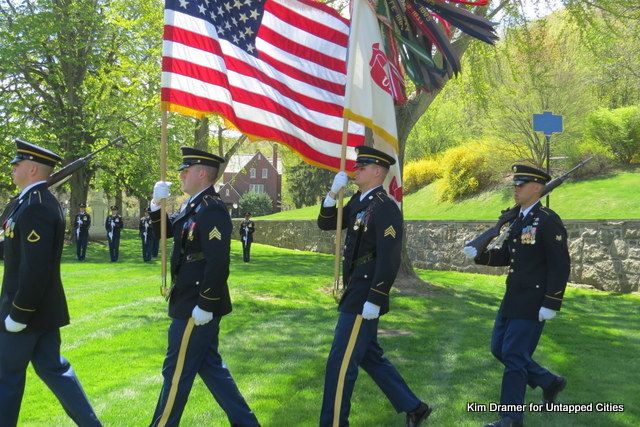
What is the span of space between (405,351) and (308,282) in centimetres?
641

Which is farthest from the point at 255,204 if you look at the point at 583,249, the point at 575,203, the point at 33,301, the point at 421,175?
the point at 33,301

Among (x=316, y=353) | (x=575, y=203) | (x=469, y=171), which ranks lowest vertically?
(x=316, y=353)

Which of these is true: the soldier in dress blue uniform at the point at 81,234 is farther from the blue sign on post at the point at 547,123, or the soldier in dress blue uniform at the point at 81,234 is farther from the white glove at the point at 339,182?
the white glove at the point at 339,182

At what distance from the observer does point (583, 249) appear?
13109mm

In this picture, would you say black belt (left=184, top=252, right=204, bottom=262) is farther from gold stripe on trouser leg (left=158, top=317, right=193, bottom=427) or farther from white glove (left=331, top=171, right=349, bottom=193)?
white glove (left=331, top=171, right=349, bottom=193)

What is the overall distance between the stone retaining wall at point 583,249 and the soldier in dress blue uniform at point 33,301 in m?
11.1

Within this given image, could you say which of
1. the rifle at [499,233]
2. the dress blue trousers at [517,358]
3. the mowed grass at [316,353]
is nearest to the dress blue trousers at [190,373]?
the mowed grass at [316,353]

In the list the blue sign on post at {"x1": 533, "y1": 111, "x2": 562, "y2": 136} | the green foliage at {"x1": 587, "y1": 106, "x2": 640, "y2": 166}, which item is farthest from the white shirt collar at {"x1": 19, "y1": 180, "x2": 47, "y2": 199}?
the green foliage at {"x1": 587, "y1": 106, "x2": 640, "y2": 166}

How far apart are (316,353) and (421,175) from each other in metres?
23.0

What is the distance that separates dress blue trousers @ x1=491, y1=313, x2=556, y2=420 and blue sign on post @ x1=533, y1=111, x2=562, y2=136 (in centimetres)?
566

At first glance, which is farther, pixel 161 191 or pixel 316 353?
pixel 316 353

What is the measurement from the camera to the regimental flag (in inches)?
224

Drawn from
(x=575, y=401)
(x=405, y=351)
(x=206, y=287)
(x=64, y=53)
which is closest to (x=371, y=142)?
(x=405, y=351)

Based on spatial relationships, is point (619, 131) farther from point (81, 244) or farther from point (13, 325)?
point (13, 325)
